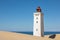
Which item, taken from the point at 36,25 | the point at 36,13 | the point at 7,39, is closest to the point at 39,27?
the point at 36,25

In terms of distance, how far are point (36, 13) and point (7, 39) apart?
2248 centimetres

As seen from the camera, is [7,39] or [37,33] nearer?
[7,39]

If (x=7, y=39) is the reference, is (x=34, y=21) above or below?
above

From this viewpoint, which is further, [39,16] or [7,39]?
[39,16]

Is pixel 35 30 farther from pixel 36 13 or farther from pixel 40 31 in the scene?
pixel 36 13

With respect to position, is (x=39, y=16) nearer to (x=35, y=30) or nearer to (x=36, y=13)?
(x=36, y=13)

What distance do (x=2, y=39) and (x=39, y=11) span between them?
929 inches

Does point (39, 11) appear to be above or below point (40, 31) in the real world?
above

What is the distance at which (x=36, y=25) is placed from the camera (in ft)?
120

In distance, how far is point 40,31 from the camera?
3625 centimetres

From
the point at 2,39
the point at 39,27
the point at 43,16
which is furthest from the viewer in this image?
the point at 43,16

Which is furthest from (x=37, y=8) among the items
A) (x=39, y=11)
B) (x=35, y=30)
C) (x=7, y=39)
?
(x=7, y=39)

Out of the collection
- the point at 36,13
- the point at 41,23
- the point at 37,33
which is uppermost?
the point at 36,13

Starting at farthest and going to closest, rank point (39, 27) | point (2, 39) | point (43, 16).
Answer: point (43, 16)
point (39, 27)
point (2, 39)
